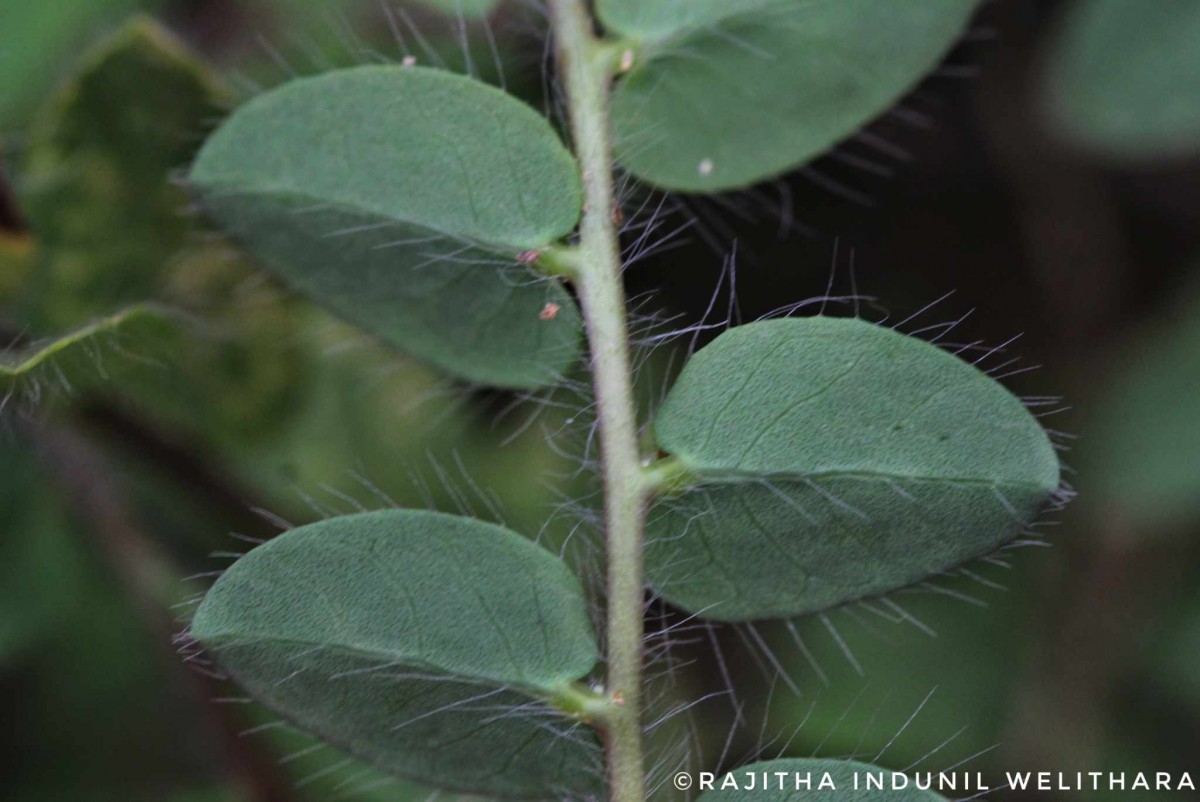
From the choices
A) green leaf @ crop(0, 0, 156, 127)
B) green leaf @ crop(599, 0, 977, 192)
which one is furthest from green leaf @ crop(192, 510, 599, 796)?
green leaf @ crop(0, 0, 156, 127)

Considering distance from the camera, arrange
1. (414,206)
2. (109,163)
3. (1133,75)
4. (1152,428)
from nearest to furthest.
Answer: (414,206) < (109,163) < (1133,75) < (1152,428)

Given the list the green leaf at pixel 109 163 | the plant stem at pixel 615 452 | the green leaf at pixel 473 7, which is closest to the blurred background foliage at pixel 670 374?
the green leaf at pixel 109 163

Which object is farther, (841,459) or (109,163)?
(109,163)

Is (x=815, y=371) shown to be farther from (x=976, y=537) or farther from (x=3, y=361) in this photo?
(x=3, y=361)

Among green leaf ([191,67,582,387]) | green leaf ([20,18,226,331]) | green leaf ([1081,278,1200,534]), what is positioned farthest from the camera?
green leaf ([1081,278,1200,534])

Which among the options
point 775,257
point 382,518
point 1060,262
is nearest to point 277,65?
point 775,257

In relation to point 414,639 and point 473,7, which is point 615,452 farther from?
point 473,7

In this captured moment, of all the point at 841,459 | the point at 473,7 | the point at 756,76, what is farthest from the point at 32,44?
the point at 841,459

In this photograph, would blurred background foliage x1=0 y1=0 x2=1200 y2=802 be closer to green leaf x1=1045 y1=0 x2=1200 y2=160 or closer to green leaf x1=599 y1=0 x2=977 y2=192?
green leaf x1=1045 y1=0 x2=1200 y2=160
